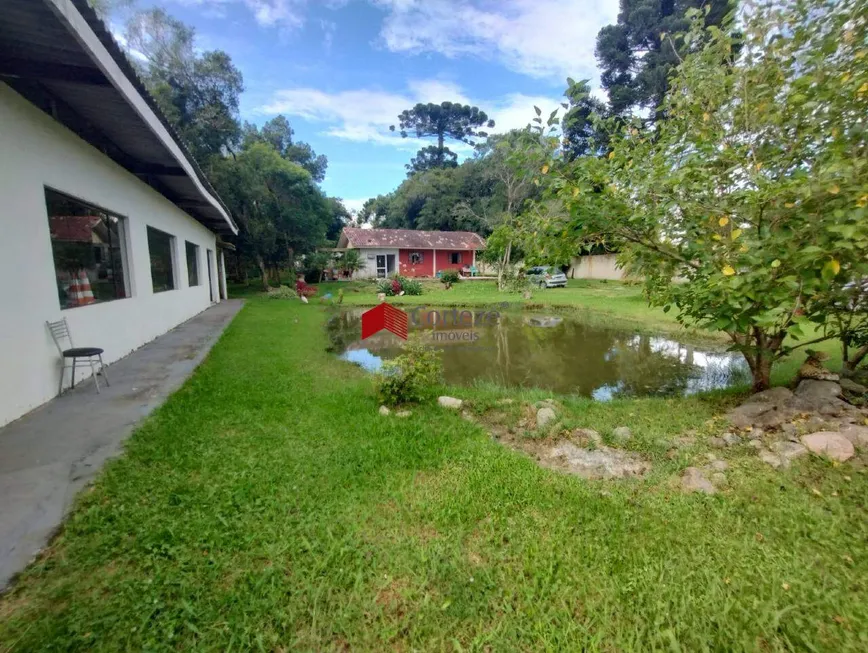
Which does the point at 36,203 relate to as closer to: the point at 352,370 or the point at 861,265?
the point at 352,370

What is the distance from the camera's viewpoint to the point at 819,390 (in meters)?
3.68

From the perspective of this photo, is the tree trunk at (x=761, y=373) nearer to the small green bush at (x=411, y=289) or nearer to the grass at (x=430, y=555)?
the grass at (x=430, y=555)

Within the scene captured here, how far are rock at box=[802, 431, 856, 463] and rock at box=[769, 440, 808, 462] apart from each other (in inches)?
2.1

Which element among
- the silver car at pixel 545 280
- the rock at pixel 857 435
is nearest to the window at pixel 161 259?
the rock at pixel 857 435

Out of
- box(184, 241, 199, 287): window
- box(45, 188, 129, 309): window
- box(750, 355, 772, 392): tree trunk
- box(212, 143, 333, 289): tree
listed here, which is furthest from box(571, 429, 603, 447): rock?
box(212, 143, 333, 289): tree

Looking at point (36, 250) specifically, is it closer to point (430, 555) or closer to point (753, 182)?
point (430, 555)

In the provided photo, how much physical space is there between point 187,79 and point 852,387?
21.9m

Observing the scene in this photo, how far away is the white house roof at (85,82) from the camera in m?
2.77

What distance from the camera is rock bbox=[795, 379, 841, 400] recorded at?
142 inches

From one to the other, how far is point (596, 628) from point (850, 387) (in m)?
3.96

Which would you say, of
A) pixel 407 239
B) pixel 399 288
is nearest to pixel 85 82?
pixel 399 288

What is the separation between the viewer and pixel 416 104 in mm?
46250

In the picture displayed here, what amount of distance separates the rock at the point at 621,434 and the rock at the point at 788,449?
3.45ft

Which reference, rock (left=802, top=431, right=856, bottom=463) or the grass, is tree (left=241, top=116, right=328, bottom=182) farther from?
rock (left=802, top=431, right=856, bottom=463)
